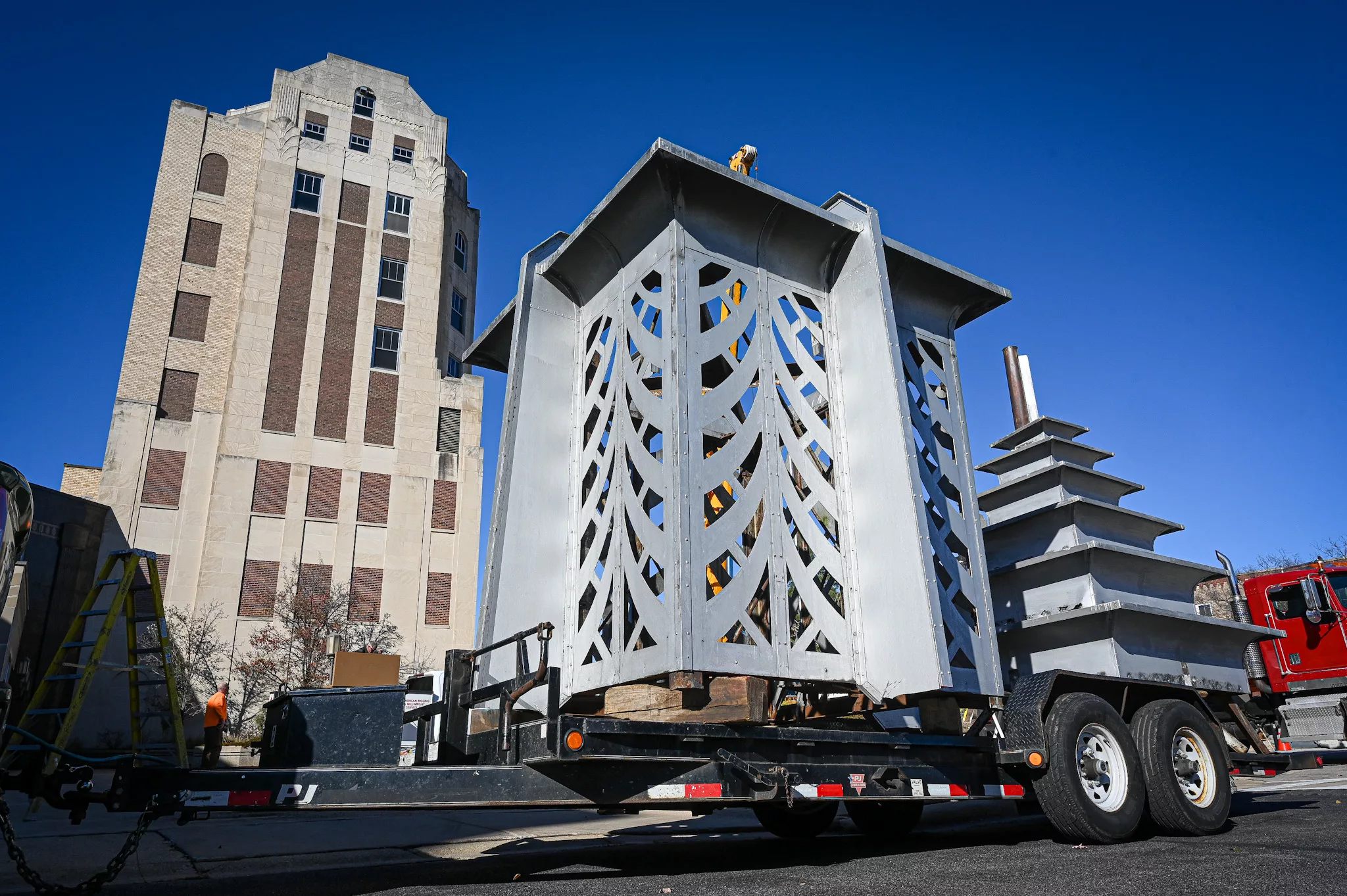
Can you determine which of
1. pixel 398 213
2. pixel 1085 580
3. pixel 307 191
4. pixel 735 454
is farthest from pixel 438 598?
pixel 735 454

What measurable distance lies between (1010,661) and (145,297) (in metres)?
39.7

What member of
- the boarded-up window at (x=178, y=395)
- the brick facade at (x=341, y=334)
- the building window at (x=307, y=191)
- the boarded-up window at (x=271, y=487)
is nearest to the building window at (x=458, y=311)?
the brick facade at (x=341, y=334)

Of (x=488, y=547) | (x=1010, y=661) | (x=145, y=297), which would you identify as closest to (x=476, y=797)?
(x=488, y=547)

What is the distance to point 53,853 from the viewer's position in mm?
6797

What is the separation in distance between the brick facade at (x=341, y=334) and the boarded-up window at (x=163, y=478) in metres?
5.36

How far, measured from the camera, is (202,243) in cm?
3906

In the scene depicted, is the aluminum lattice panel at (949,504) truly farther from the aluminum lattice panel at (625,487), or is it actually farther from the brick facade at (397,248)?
the brick facade at (397,248)

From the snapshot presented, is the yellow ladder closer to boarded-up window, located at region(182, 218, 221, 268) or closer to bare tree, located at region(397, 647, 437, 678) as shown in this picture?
bare tree, located at region(397, 647, 437, 678)

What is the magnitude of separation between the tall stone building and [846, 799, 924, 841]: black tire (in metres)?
30.8

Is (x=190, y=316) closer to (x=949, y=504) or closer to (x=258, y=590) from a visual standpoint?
(x=258, y=590)

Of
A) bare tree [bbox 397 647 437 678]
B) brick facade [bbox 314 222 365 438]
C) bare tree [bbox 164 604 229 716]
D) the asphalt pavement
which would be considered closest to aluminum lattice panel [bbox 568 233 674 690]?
the asphalt pavement

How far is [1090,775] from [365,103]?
46.5 m

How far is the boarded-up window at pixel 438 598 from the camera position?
121ft

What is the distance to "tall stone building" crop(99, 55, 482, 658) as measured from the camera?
114 feet
